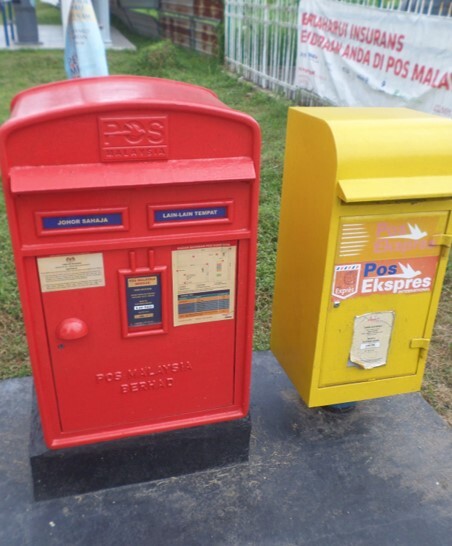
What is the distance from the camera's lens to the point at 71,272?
187cm

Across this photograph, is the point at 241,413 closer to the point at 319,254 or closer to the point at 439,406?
the point at 319,254

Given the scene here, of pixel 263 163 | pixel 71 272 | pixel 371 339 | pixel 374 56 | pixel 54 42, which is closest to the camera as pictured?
pixel 71 272

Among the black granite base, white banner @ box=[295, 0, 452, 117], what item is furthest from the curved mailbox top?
white banner @ box=[295, 0, 452, 117]

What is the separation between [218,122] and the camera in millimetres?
1825

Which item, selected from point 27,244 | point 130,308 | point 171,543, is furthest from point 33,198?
point 171,543

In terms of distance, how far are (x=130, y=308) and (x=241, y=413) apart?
731 mm

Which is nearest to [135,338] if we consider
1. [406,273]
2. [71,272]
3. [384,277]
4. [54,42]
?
[71,272]

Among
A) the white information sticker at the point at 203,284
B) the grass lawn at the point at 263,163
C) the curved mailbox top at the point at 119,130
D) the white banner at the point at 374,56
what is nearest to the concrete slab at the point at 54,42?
the grass lawn at the point at 263,163

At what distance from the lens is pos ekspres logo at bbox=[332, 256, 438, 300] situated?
2.22 metres

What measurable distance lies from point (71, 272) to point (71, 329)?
21cm

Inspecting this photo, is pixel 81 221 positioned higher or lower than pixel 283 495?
higher

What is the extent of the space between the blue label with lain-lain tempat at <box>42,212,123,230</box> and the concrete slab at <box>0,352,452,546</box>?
119 centimetres

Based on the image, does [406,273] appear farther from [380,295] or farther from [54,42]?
[54,42]

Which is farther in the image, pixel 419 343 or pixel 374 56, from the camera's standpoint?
pixel 374 56
